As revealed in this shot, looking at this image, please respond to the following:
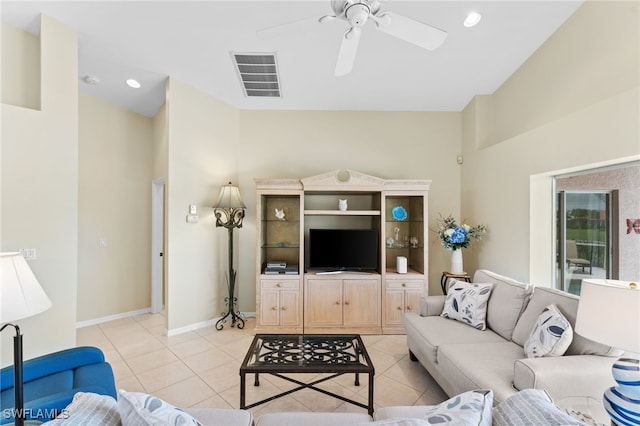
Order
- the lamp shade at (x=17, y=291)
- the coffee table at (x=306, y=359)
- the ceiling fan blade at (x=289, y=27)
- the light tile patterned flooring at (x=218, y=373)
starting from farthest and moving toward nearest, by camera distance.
Result: the light tile patterned flooring at (x=218, y=373) → the coffee table at (x=306, y=359) → the ceiling fan blade at (x=289, y=27) → the lamp shade at (x=17, y=291)

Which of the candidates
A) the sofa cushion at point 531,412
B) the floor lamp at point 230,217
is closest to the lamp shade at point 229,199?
the floor lamp at point 230,217

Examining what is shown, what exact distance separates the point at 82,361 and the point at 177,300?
171cm

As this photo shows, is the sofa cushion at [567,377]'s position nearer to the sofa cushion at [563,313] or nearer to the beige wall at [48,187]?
the sofa cushion at [563,313]

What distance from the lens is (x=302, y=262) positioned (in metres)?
3.70

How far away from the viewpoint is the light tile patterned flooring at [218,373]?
7.63 feet

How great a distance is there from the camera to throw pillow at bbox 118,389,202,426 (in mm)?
935

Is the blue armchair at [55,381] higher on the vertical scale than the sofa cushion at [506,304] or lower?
lower

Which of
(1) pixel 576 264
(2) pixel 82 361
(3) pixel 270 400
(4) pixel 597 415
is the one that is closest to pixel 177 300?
(2) pixel 82 361

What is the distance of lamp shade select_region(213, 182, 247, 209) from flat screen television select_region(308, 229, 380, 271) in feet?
3.60

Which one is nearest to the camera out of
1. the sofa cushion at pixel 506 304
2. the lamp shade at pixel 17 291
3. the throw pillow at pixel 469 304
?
the lamp shade at pixel 17 291

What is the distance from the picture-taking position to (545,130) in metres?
2.76

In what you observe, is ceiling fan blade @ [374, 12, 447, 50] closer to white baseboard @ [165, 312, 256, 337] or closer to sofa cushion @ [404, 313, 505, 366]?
sofa cushion @ [404, 313, 505, 366]

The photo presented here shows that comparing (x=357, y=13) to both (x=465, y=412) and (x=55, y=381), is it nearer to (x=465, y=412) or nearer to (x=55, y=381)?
(x=465, y=412)

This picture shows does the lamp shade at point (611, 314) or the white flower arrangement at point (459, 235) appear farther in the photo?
the white flower arrangement at point (459, 235)
